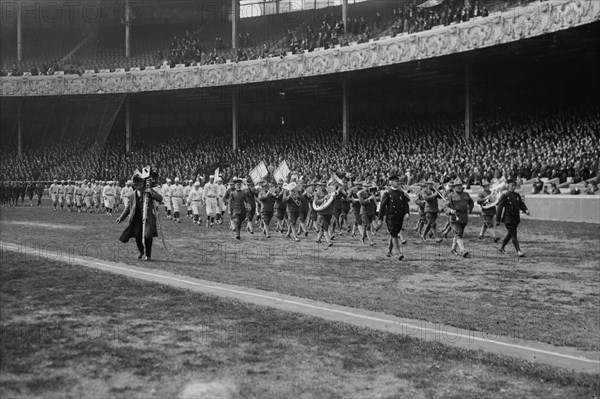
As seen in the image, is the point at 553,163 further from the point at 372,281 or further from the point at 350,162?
the point at 372,281

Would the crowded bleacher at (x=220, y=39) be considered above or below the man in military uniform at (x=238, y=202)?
above

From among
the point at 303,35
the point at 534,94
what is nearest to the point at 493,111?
the point at 534,94

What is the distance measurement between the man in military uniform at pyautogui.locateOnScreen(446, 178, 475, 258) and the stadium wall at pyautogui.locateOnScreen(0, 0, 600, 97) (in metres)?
13.5

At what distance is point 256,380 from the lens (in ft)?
20.3

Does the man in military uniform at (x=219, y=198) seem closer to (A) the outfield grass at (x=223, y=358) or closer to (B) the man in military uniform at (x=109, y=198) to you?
(B) the man in military uniform at (x=109, y=198)

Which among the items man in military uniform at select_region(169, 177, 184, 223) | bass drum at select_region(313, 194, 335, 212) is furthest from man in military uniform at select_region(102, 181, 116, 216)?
bass drum at select_region(313, 194, 335, 212)

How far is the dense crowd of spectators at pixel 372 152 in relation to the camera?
28781 mm

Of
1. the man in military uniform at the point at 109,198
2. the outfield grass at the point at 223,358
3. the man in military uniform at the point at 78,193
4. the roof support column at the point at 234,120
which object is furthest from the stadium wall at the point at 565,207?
the roof support column at the point at 234,120

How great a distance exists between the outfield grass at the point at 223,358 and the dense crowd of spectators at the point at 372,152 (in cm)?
1599

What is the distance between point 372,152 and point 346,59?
16.3ft

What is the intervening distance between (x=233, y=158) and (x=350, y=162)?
8.94m

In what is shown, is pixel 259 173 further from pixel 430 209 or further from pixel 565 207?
pixel 565 207

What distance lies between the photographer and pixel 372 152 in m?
37.0

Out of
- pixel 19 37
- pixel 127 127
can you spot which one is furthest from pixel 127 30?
pixel 19 37
